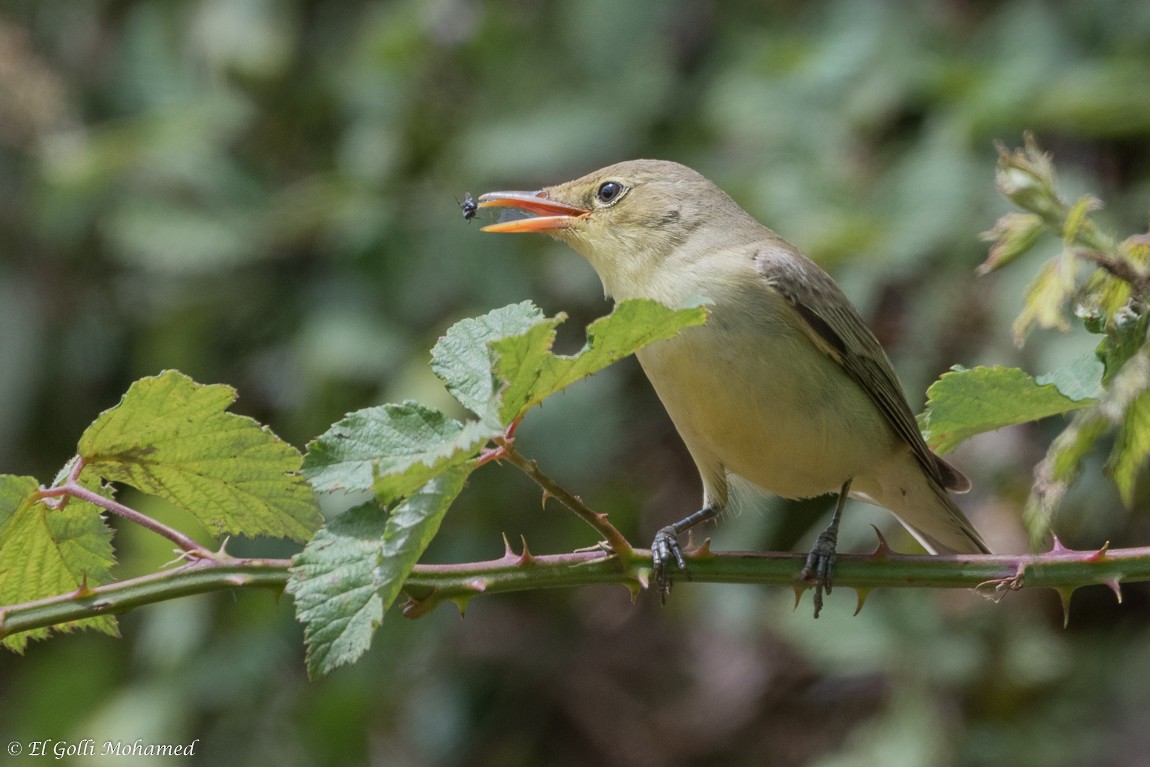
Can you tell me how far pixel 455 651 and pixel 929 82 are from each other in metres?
3.26

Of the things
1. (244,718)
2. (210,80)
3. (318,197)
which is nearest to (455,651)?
(244,718)

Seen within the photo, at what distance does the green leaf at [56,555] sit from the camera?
2.04 m

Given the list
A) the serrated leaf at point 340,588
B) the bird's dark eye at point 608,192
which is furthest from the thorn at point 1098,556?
the bird's dark eye at point 608,192

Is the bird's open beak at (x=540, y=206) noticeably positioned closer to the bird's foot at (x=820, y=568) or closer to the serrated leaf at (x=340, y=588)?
the bird's foot at (x=820, y=568)

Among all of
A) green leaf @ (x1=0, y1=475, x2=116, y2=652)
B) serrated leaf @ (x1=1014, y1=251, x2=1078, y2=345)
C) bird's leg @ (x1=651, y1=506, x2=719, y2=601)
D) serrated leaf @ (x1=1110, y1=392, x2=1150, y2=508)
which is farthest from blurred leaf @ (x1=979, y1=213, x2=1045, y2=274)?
green leaf @ (x1=0, y1=475, x2=116, y2=652)

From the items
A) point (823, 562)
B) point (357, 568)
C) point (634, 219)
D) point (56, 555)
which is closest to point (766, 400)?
point (823, 562)

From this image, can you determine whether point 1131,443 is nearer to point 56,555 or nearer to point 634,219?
point 56,555

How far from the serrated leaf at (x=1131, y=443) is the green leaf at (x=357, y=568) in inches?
37.2

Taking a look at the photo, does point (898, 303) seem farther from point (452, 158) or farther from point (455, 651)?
point (455, 651)

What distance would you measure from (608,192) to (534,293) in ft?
5.51

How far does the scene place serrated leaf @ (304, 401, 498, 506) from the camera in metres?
1.72

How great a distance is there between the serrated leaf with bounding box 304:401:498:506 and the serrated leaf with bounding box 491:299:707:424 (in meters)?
0.08

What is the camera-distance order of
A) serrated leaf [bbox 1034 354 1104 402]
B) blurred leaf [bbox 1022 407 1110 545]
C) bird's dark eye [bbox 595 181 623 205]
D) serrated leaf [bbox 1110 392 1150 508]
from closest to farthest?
blurred leaf [bbox 1022 407 1110 545], serrated leaf [bbox 1110 392 1150 508], serrated leaf [bbox 1034 354 1104 402], bird's dark eye [bbox 595 181 623 205]

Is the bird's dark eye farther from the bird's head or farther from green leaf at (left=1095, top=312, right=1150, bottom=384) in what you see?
green leaf at (left=1095, top=312, right=1150, bottom=384)
